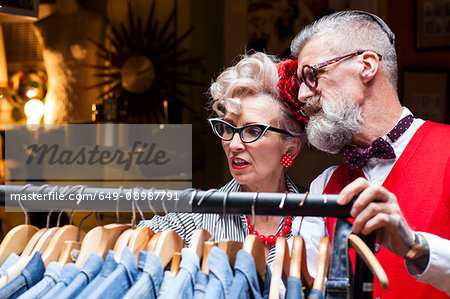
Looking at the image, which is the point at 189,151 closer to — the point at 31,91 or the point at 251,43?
the point at 251,43

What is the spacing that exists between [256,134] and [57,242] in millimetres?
1014

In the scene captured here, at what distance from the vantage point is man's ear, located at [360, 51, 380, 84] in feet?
5.48

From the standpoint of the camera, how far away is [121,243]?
3.84 feet

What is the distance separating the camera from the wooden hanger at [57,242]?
3.82ft

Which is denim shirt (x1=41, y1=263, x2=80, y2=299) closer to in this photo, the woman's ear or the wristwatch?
the wristwatch

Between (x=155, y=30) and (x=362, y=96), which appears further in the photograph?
(x=155, y=30)

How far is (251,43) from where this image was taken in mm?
3666

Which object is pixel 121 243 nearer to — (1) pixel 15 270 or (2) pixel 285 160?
(1) pixel 15 270

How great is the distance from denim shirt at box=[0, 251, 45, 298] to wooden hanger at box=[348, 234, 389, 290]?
0.64 metres

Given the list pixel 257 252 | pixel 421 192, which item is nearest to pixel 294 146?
pixel 421 192

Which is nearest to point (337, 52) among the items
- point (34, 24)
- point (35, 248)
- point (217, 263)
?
point (217, 263)

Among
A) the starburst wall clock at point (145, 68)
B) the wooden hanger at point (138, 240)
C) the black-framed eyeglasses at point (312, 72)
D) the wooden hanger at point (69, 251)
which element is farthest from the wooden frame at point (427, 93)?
the wooden hanger at point (69, 251)

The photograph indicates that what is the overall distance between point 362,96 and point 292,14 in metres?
2.07

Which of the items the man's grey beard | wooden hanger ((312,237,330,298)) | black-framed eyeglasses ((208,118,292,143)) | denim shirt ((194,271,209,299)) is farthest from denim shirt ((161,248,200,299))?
black-framed eyeglasses ((208,118,292,143))
